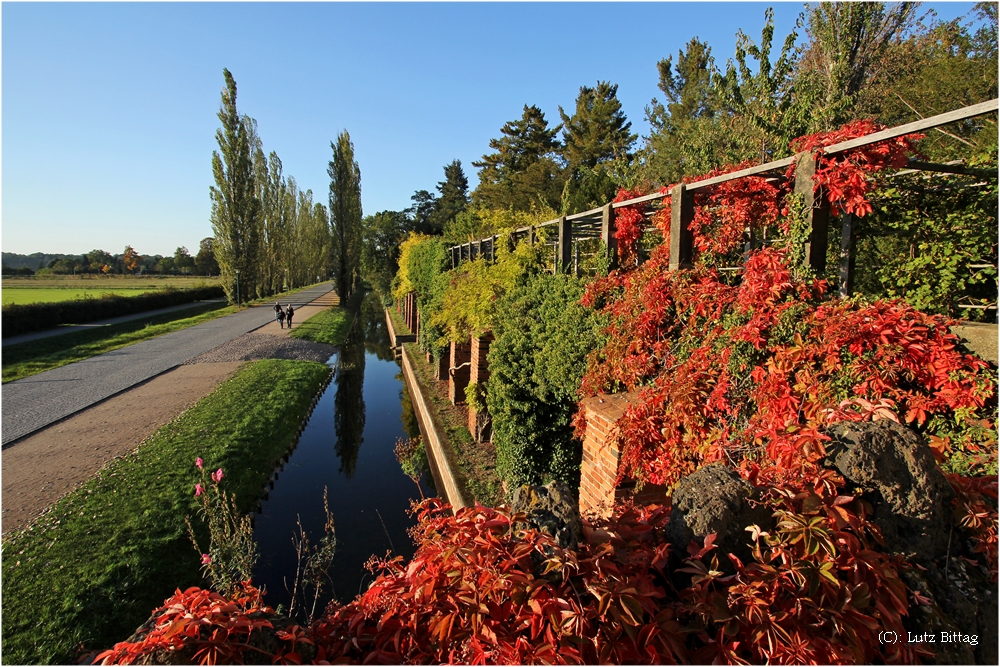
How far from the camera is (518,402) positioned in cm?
623

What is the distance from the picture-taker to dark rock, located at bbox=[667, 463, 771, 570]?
1.81 m

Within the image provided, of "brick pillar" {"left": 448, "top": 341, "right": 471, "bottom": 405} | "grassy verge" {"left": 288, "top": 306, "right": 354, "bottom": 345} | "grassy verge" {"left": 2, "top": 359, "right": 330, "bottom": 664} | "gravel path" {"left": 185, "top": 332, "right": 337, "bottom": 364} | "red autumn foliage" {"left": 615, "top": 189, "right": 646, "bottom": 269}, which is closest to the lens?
"red autumn foliage" {"left": 615, "top": 189, "right": 646, "bottom": 269}

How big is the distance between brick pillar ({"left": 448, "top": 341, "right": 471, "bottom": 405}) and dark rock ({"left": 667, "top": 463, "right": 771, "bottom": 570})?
8.94 metres

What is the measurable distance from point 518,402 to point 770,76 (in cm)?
1098

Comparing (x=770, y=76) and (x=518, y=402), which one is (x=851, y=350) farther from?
(x=770, y=76)

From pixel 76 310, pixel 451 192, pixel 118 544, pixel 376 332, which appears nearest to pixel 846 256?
pixel 118 544

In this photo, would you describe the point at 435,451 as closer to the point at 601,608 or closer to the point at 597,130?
the point at 601,608

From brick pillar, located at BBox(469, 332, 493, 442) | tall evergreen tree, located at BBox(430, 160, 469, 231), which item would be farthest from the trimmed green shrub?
tall evergreen tree, located at BBox(430, 160, 469, 231)

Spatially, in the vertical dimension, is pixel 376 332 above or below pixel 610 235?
below

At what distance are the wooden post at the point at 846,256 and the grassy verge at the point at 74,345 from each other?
18.5 metres

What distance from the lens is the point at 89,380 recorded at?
13.4 meters

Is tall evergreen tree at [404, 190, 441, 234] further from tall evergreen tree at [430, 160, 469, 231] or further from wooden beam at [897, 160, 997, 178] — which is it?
wooden beam at [897, 160, 997, 178]

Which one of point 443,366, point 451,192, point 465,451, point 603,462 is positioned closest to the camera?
point 603,462

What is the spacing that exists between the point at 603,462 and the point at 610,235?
2.35 metres
